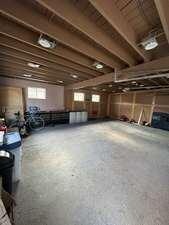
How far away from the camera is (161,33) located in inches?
64.7

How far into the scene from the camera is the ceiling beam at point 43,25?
1379 mm

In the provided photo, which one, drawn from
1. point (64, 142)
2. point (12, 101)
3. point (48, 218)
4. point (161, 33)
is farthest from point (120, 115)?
point (48, 218)

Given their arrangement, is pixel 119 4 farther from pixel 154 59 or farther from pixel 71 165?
pixel 71 165

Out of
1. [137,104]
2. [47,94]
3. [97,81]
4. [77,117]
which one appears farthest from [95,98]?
[97,81]

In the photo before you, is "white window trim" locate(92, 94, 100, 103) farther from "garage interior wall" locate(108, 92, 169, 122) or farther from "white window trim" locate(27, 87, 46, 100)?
"white window trim" locate(27, 87, 46, 100)

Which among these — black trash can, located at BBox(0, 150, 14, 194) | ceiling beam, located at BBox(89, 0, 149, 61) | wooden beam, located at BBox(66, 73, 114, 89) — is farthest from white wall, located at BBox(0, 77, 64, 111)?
ceiling beam, located at BBox(89, 0, 149, 61)

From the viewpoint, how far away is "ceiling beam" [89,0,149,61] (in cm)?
120

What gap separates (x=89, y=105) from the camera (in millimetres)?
9109

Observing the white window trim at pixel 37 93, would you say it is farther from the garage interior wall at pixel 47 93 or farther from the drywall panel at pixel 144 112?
the drywall panel at pixel 144 112

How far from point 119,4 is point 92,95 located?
7.88 m

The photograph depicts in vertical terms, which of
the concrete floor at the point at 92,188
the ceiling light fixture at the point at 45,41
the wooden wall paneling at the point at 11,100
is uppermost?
the ceiling light fixture at the point at 45,41

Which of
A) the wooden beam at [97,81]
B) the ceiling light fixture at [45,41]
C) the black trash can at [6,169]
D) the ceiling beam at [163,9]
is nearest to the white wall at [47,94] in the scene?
the wooden beam at [97,81]

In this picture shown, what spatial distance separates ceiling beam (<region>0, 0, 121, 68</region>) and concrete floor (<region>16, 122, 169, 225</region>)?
7.71 ft

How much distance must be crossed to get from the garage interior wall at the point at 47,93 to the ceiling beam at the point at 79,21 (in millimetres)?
5065
